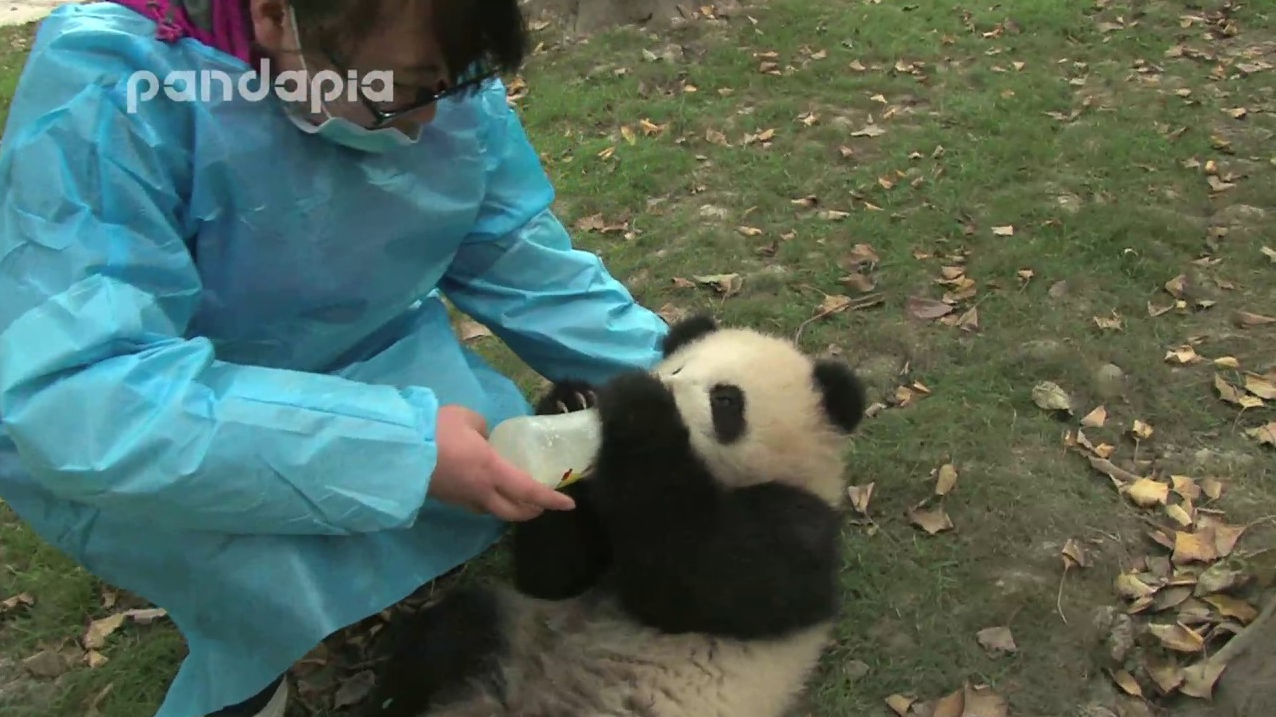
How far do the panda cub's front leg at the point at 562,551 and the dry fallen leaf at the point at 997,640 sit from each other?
731 millimetres

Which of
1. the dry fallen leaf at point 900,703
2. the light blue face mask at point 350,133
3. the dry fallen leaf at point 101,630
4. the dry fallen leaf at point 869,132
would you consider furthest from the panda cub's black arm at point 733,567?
the dry fallen leaf at point 869,132

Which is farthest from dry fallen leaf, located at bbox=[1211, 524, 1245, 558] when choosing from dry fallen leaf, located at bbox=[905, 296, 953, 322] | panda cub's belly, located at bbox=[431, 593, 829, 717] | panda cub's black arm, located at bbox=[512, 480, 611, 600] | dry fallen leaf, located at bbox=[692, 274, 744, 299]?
dry fallen leaf, located at bbox=[692, 274, 744, 299]

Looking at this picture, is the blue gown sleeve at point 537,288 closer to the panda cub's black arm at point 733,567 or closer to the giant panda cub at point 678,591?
the giant panda cub at point 678,591

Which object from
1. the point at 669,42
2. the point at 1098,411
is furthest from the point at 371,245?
the point at 669,42

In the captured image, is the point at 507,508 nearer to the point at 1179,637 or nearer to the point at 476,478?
the point at 476,478

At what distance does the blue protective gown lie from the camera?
1.24 meters

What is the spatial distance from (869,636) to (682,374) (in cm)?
65

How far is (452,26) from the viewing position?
1.24 metres

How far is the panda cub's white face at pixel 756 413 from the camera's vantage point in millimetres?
1766

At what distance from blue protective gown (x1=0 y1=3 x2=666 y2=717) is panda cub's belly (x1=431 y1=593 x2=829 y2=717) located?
0.75ft

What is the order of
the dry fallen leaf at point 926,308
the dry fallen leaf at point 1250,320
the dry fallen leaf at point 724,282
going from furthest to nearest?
the dry fallen leaf at point 724,282 < the dry fallen leaf at point 926,308 < the dry fallen leaf at point 1250,320

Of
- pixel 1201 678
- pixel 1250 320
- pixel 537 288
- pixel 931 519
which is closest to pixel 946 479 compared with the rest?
pixel 931 519

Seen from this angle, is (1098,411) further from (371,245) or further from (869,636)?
(371,245)

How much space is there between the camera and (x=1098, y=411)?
2438 mm
